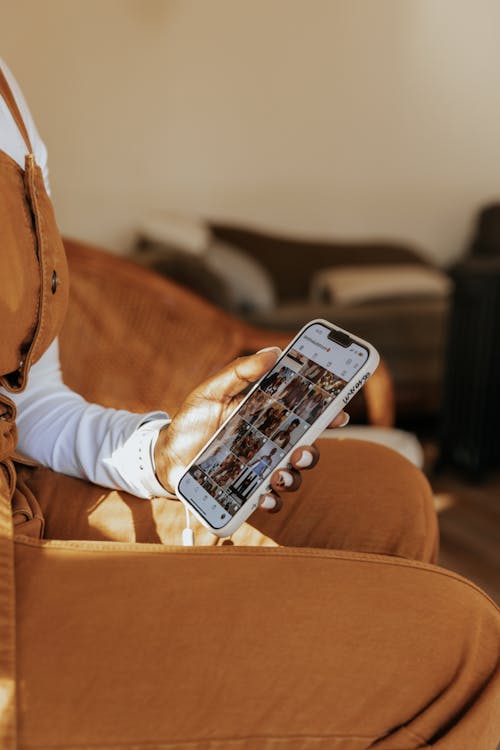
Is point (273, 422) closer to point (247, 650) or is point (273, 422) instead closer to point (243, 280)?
point (247, 650)

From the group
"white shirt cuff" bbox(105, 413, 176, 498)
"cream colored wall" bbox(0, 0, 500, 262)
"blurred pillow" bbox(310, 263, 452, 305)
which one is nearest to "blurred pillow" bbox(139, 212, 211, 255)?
"cream colored wall" bbox(0, 0, 500, 262)

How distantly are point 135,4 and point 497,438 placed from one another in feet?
6.98

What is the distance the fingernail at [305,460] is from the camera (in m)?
0.77

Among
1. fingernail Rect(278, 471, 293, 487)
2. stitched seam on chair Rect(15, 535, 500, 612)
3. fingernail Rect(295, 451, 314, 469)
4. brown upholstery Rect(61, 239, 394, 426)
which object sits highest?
fingernail Rect(295, 451, 314, 469)

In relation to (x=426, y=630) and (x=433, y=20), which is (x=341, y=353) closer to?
(x=426, y=630)

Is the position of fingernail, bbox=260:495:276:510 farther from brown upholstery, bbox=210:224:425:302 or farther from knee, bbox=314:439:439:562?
brown upholstery, bbox=210:224:425:302

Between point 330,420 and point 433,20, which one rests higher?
point 433,20

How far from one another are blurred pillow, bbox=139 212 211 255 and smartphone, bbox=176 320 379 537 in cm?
212

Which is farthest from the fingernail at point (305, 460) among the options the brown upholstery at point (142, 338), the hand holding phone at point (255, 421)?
the brown upholstery at point (142, 338)

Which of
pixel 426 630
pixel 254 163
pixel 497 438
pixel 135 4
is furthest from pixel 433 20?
pixel 426 630

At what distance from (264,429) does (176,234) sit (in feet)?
7.61

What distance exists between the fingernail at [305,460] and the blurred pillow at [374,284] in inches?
95.4

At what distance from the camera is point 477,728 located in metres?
0.65

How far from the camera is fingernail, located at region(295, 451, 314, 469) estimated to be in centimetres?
77
